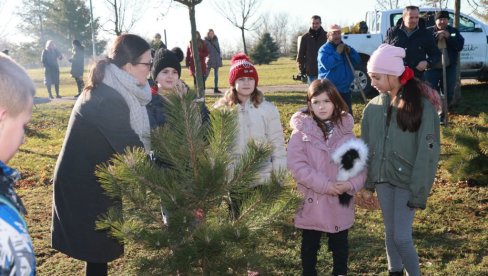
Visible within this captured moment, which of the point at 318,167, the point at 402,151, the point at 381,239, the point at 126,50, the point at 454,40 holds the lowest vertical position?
the point at 381,239

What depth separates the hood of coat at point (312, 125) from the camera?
11.7 ft

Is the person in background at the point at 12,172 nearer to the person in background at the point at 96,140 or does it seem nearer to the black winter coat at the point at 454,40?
the person in background at the point at 96,140

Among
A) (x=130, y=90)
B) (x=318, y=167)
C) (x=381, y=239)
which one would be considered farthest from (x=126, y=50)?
(x=381, y=239)

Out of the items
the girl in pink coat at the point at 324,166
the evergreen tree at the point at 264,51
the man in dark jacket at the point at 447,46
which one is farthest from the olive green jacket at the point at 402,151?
the evergreen tree at the point at 264,51

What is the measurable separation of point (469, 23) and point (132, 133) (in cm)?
1085

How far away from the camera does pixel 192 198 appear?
209 cm

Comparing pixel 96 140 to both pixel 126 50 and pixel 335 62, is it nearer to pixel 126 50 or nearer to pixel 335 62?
pixel 126 50

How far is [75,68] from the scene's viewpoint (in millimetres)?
16781

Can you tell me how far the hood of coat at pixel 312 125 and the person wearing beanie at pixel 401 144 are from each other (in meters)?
0.16

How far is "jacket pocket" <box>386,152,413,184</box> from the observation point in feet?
11.0

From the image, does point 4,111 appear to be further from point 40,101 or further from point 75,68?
point 75,68

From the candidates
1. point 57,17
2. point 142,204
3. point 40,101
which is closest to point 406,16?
point 142,204

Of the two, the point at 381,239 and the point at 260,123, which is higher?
the point at 260,123

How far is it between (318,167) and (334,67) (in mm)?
3897
